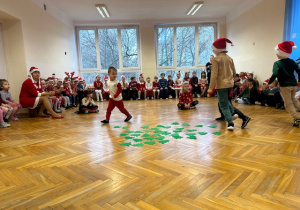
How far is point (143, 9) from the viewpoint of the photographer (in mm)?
8961

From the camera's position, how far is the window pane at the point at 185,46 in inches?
436

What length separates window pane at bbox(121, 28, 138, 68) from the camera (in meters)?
11.0

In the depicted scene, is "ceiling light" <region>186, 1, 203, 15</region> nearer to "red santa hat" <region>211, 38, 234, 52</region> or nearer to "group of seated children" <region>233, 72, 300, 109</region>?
"group of seated children" <region>233, 72, 300, 109</region>

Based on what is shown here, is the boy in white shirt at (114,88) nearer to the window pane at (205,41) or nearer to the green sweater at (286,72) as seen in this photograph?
the green sweater at (286,72)

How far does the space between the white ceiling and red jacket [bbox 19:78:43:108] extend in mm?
4013

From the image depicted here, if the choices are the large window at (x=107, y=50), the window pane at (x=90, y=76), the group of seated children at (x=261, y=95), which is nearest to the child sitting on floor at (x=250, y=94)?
the group of seated children at (x=261, y=95)

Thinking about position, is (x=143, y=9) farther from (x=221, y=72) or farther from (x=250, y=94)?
(x=221, y=72)

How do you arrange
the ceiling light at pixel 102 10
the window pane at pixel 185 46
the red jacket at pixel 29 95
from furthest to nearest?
the window pane at pixel 185 46 → the ceiling light at pixel 102 10 → the red jacket at pixel 29 95

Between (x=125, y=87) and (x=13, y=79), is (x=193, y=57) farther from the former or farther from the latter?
(x=13, y=79)

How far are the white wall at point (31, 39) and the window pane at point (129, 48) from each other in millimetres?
3244

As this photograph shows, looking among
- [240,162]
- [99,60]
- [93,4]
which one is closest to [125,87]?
[99,60]

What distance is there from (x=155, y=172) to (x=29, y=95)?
4614 mm

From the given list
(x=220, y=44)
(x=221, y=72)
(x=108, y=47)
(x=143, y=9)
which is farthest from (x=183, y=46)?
(x=221, y=72)

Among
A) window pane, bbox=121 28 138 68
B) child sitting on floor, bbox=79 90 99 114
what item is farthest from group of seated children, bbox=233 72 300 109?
window pane, bbox=121 28 138 68
